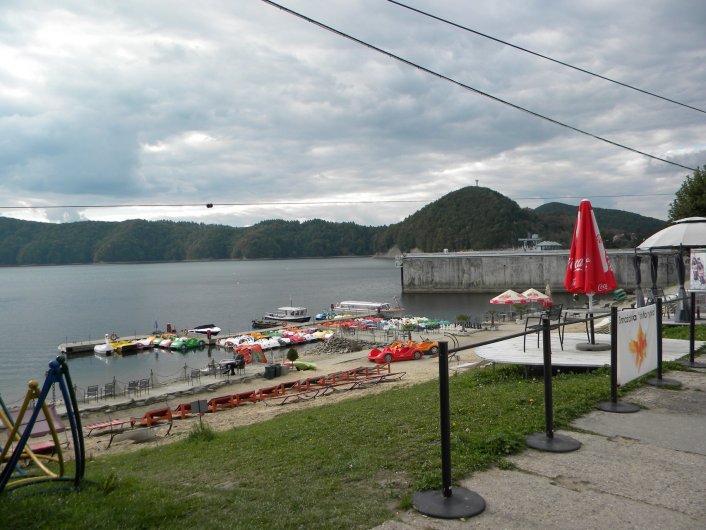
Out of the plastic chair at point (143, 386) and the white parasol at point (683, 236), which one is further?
the plastic chair at point (143, 386)

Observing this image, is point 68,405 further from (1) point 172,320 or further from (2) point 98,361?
(1) point 172,320

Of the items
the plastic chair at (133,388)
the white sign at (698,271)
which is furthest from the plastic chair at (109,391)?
the white sign at (698,271)

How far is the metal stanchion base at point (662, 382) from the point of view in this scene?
8.39 metres

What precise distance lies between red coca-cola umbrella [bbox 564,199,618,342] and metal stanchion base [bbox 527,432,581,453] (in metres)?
5.49

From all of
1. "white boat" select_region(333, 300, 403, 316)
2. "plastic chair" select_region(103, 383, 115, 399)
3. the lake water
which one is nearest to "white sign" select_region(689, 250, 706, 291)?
"plastic chair" select_region(103, 383, 115, 399)

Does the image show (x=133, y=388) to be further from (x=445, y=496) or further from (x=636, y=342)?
(x=445, y=496)

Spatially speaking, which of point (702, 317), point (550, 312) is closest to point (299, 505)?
point (550, 312)

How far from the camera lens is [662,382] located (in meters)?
8.51

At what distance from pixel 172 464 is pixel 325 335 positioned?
43194 mm

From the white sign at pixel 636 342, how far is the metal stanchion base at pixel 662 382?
0.18 m

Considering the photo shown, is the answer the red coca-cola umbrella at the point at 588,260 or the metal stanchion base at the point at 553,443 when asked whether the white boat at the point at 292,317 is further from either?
the metal stanchion base at the point at 553,443

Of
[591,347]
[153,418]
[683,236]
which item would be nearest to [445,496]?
[591,347]

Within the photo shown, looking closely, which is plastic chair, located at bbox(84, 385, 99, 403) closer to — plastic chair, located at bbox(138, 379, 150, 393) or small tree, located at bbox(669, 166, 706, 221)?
Answer: plastic chair, located at bbox(138, 379, 150, 393)

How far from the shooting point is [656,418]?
6.78 meters
